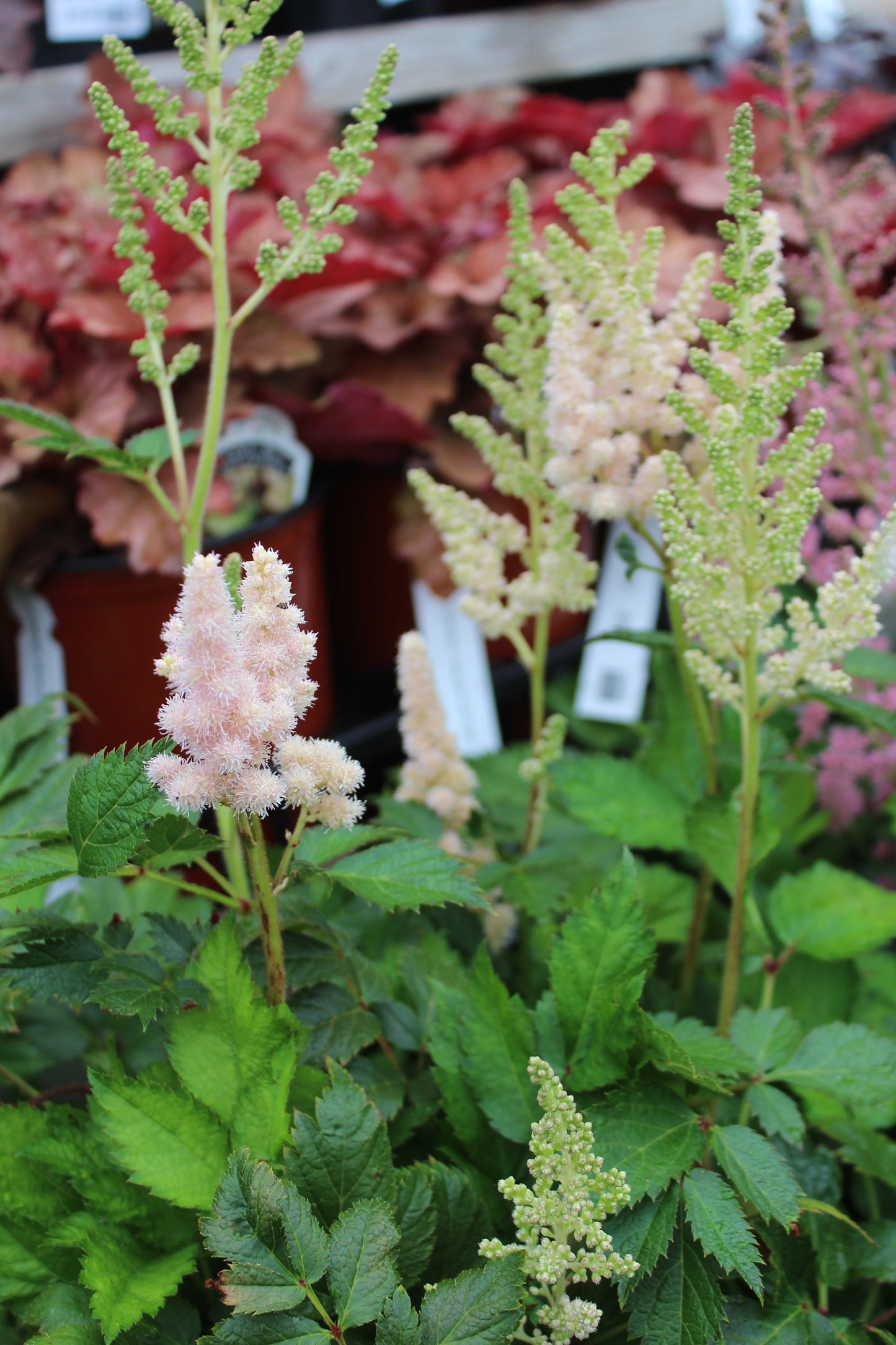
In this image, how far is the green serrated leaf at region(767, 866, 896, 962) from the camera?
31.9 inches

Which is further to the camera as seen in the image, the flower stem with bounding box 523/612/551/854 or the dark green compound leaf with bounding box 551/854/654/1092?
the flower stem with bounding box 523/612/551/854

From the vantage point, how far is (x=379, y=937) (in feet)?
2.70

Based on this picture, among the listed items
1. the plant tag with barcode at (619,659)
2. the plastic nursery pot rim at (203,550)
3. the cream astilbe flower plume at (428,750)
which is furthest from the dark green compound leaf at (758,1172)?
the plastic nursery pot rim at (203,550)

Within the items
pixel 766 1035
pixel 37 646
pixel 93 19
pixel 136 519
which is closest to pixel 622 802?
pixel 766 1035

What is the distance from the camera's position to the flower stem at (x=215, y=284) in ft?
2.25

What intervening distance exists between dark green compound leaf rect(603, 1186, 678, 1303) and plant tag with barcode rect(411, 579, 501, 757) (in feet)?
2.34

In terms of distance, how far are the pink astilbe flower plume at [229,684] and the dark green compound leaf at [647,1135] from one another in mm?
261

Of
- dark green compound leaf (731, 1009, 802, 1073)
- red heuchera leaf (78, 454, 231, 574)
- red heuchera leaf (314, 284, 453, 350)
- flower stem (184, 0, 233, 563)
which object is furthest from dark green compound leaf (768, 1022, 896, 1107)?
red heuchera leaf (314, 284, 453, 350)

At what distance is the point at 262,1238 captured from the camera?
0.49 m

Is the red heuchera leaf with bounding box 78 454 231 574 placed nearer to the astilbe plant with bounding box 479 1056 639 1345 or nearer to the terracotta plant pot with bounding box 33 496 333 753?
the terracotta plant pot with bounding box 33 496 333 753

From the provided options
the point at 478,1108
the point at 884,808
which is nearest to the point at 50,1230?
the point at 478,1108

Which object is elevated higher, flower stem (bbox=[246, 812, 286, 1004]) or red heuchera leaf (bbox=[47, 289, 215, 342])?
red heuchera leaf (bbox=[47, 289, 215, 342])

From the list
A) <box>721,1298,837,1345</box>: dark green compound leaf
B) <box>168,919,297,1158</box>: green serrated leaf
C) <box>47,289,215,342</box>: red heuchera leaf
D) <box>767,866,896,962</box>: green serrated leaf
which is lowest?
<box>721,1298,837,1345</box>: dark green compound leaf

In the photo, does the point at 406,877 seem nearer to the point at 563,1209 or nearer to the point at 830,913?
the point at 563,1209
